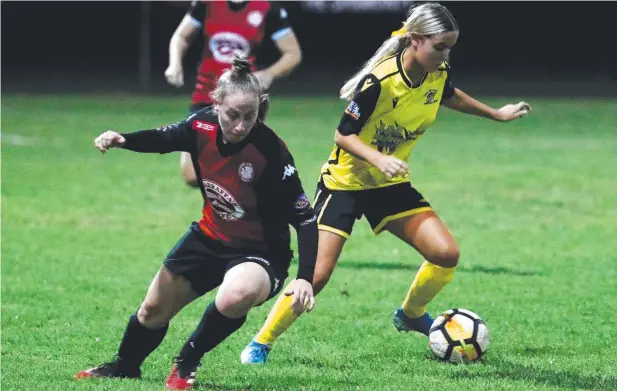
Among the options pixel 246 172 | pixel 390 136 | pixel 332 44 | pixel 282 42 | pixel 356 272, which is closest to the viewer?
pixel 246 172

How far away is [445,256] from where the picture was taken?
6344 mm

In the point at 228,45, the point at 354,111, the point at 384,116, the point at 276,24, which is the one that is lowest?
the point at 228,45

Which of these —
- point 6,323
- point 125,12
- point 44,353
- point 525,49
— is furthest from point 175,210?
point 525,49

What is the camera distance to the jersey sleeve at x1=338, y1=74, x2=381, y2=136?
19.9 feet

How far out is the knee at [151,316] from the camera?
5570mm

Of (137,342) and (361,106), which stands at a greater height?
(361,106)

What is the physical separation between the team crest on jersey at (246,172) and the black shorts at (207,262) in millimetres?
343

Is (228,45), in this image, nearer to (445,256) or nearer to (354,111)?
(354,111)

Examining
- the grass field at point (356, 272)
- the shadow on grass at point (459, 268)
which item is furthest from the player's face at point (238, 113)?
A: the shadow on grass at point (459, 268)

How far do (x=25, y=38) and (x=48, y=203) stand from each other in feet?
62.0

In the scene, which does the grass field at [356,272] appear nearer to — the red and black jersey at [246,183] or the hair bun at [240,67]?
the red and black jersey at [246,183]

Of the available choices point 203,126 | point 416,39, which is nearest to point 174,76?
point 416,39

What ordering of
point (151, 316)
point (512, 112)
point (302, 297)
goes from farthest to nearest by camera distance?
point (512, 112) < point (151, 316) < point (302, 297)

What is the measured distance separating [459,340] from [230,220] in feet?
5.00
